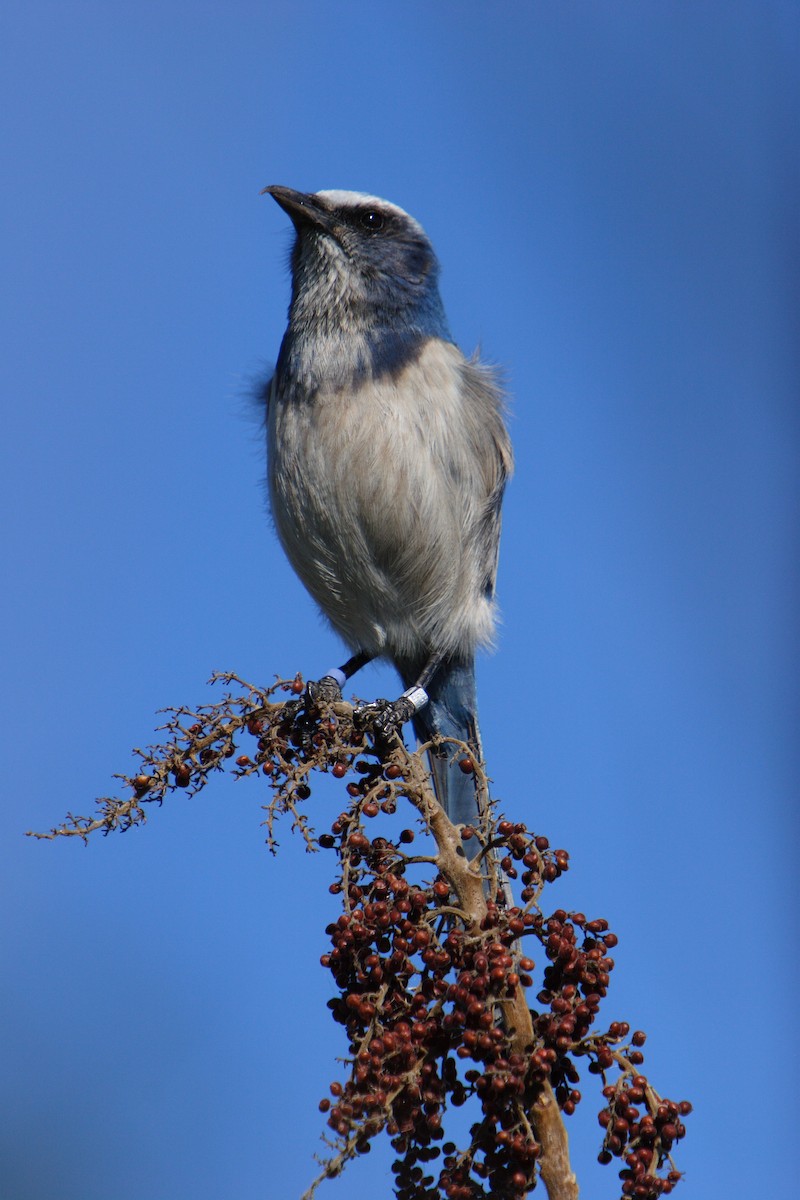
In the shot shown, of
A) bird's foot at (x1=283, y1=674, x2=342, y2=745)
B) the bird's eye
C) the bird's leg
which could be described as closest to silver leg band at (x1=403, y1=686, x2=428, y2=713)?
A: the bird's leg

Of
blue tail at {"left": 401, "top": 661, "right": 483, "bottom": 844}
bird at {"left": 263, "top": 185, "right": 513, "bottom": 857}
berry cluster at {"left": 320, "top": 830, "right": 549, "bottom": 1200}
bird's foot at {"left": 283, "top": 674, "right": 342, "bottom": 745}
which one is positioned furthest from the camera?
blue tail at {"left": 401, "top": 661, "right": 483, "bottom": 844}

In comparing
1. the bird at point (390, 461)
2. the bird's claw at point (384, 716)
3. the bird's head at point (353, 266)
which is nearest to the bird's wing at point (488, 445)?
the bird at point (390, 461)

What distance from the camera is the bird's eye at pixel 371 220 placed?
4918 mm

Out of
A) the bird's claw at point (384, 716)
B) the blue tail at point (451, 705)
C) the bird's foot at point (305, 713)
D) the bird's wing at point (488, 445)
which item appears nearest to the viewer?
the bird's foot at point (305, 713)

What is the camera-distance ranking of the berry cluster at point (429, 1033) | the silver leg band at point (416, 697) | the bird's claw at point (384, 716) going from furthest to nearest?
the silver leg band at point (416, 697) → the bird's claw at point (384, 716) → the berry cluster at point (429, 1033)

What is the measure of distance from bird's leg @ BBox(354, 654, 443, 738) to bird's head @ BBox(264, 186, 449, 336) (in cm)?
135

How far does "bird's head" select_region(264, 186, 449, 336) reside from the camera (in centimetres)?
473

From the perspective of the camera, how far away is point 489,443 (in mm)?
4930

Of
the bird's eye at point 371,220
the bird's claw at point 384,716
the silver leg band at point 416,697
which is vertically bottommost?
the bird's claw at point 384,716

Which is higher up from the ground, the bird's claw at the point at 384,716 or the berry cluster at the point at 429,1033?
the bird's claw at the point at 384,716

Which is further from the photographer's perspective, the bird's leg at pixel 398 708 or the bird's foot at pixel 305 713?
the bird's leg at pixel 398 708

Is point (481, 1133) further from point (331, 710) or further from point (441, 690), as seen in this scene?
point (441, 690)

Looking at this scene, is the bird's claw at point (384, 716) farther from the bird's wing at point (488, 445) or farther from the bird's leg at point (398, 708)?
the bird's wing at point (488, 445)

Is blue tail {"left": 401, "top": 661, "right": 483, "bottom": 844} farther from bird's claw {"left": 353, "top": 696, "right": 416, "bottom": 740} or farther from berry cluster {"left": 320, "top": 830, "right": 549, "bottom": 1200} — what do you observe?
berry cluster {"left": 320, "top": 830, "right": 549, "bottom": 1200}
